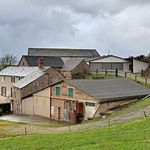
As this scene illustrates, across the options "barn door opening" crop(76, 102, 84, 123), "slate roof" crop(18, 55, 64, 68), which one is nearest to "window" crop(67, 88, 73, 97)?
"barn door opening" crop(76, 102, 84, 123)

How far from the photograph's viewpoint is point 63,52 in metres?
107

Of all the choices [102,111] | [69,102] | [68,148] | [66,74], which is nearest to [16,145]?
[68,148]

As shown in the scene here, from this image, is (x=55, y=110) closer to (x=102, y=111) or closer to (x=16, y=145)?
(x=102, y=111)

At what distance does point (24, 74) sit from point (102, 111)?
1051 inches

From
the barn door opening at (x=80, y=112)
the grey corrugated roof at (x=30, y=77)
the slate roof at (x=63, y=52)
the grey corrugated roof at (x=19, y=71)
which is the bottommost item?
the barn door opening at (x=80, y=112)

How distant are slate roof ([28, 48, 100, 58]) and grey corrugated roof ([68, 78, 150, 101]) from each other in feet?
181

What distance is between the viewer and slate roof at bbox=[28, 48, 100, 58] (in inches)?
4094

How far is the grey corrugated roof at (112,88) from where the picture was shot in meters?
42.3

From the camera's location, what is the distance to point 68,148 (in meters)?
17.7

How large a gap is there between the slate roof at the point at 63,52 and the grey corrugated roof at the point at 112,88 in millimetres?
55318

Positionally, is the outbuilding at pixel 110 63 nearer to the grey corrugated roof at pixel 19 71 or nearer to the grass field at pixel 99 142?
the grey corrugated roof at pixel 19 71

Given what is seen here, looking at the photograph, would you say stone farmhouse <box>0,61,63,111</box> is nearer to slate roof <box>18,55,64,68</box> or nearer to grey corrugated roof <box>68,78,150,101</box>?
slate roof <box>18,55,64,68</box>

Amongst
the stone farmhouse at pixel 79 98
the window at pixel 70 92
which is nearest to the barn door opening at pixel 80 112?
the stone farmhouse at pixel 79 98

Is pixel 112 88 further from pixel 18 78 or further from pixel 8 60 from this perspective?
pixel 8 60
